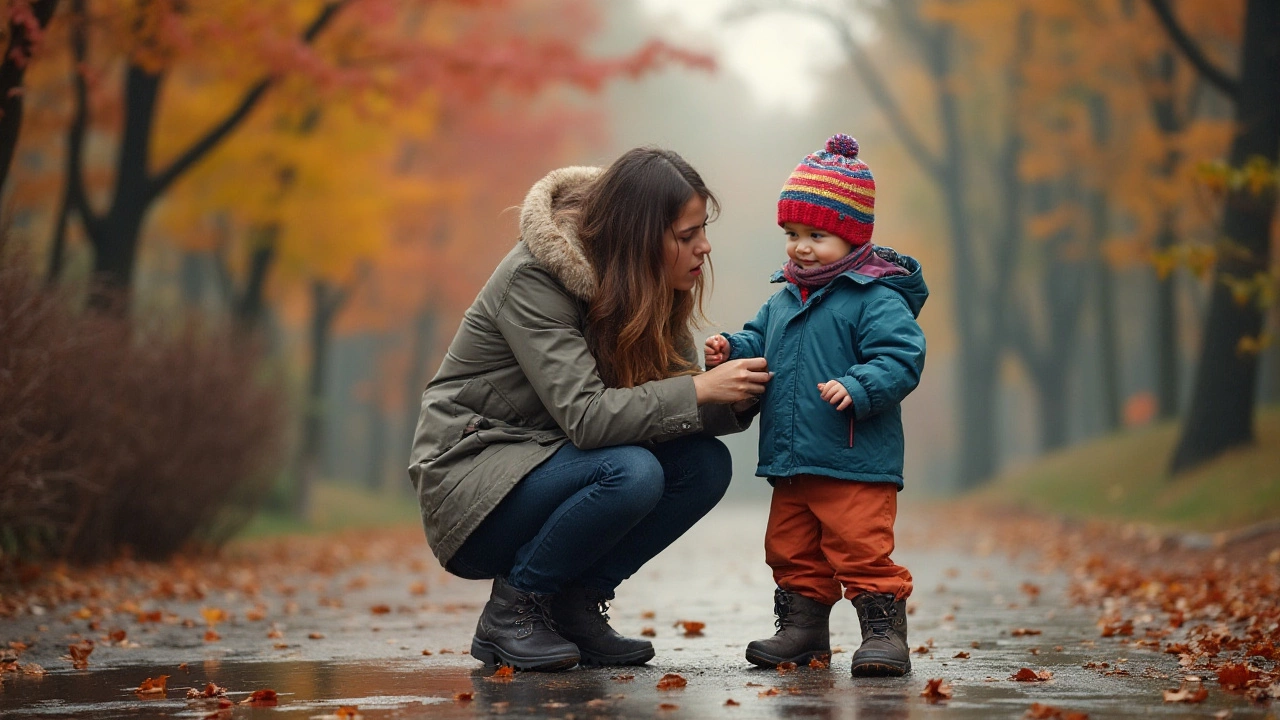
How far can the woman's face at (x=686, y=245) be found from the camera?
4945 mm

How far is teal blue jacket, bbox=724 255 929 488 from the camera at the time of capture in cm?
474

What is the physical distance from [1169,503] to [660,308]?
10227 mm

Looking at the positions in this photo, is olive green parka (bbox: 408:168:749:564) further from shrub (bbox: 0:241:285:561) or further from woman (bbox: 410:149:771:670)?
shrub (bbox: 0:241:285:561)

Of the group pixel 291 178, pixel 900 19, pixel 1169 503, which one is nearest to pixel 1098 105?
pixel 900 19

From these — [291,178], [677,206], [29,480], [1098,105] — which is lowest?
[29,480]

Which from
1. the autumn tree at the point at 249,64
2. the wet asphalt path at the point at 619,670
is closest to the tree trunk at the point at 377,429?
the autumn tree at the point at 249,64

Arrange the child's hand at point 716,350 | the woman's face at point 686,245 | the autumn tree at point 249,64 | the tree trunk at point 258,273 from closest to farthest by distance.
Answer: the woman's face at point 686,245
the child's hand at point 716,350
the autumn tree at point 249,64
the tree trunk at point 258,273

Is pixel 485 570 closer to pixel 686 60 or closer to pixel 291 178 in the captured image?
pixel 686 60

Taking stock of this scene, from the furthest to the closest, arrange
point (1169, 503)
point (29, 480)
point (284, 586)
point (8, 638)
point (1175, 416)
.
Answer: point (1175, 416), point (1169, 503), point (284, 586), point (29, 480), point (8, 638)

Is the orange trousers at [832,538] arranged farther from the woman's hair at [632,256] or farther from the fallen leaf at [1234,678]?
the fallen leaf at [1234,678]

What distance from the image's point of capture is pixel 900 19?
992 inches

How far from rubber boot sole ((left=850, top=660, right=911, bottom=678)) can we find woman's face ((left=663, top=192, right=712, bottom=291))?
4.73 feet

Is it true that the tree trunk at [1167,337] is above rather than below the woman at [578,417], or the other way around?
above

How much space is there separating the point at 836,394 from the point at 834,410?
9.0 inches
